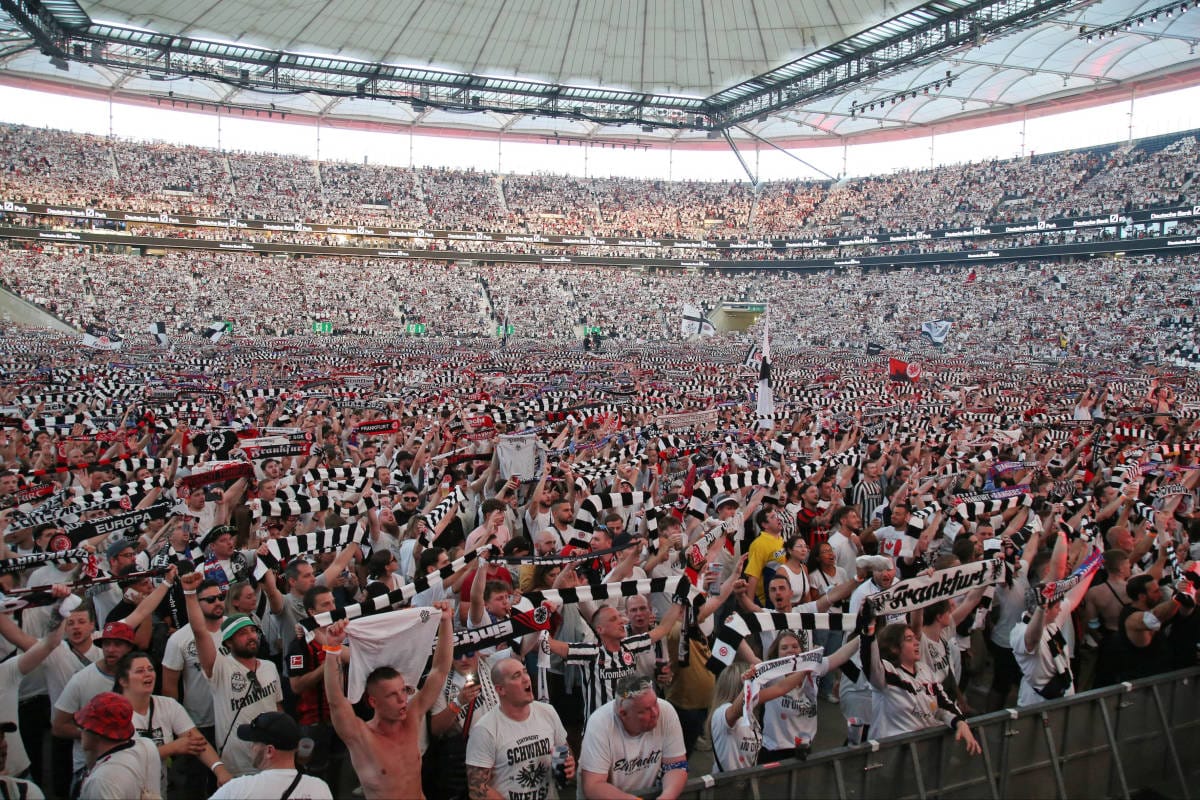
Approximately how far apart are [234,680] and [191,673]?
358mm

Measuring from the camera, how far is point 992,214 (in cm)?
6228

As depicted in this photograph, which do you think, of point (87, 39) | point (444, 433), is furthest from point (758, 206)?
point (444, 433)

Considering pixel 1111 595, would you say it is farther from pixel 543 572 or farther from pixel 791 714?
pixel 543 572

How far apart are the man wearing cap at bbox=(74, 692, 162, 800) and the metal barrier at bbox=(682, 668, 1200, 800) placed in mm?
2521

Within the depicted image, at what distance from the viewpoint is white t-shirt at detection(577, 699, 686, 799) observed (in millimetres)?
4176

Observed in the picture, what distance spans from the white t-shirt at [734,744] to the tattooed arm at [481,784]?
4.14ft

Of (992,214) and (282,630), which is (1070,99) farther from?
(282,630)

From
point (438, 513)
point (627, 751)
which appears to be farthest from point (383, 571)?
point (627, 751)

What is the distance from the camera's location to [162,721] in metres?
4.40

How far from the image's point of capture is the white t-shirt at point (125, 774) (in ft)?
12.1

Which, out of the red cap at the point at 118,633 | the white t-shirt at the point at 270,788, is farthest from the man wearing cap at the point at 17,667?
the white t-shirt at the point at 270,788

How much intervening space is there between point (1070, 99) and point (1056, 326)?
878 inches

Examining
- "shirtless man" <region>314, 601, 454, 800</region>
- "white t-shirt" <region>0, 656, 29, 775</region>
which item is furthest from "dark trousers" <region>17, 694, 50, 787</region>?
"shirtless man" <region>314, 601, 454, 800</region>

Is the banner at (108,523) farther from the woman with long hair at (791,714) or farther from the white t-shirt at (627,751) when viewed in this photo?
the woman with long hair at (791,714)
